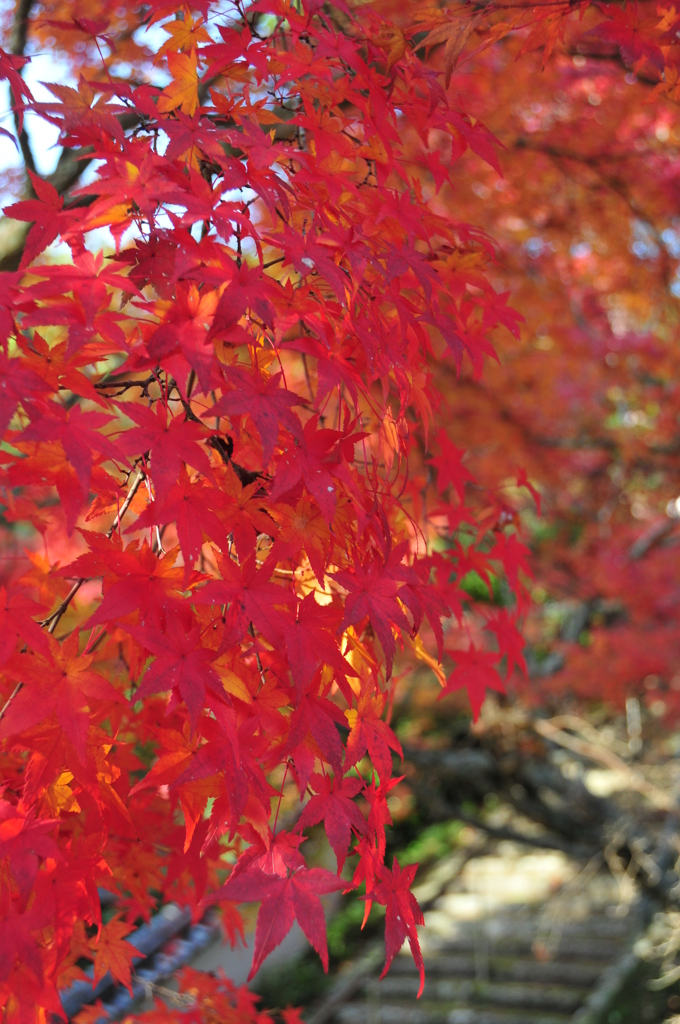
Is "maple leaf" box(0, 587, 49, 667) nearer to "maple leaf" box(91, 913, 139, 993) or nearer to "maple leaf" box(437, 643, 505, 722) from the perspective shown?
Answer: "maple leaf" box(91, 913, 139, 993)

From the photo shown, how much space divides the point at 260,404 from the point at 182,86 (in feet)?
1.65

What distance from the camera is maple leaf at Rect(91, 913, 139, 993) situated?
1.23m

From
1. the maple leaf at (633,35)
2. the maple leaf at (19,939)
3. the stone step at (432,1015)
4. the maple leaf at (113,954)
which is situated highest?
the maple leaf at (633,35)

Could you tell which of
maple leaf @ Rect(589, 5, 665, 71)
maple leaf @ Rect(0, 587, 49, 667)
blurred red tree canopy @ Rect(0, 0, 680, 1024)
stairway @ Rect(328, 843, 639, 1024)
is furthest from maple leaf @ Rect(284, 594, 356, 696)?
stairway @ Rect(328, 843, 639, 1024)

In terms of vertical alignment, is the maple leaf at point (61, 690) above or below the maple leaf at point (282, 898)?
above

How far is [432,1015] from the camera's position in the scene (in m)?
5.70

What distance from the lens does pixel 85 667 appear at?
895 mm

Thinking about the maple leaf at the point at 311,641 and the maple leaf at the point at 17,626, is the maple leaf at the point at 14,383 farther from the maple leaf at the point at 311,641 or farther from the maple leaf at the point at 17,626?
the maple leaf at the point at 311,641

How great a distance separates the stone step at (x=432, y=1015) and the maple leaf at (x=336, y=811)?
5.27 meters

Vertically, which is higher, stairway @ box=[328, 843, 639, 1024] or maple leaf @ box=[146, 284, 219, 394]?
maple leaf @ box=[146, 284, 219, 394]

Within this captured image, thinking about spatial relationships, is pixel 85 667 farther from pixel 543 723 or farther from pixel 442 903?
pixel 442 903

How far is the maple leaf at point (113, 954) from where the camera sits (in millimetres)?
1228

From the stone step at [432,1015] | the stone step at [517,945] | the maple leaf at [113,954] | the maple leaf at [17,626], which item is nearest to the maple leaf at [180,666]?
the maple leaf at [17,626]

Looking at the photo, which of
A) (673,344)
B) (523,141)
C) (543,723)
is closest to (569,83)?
(523,141)
